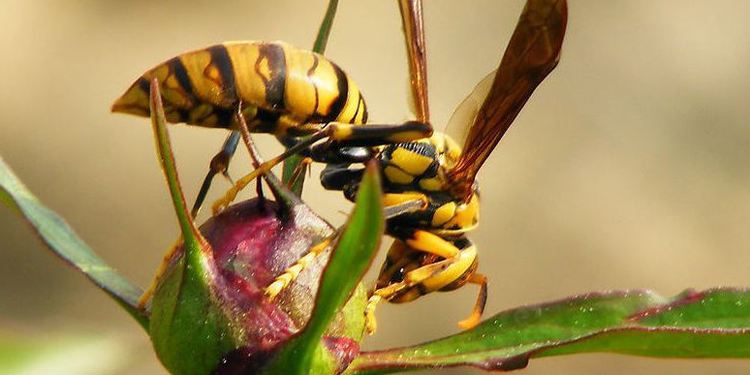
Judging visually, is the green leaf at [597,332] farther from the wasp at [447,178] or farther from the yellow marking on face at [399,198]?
the yellow marking on face at [399,198]

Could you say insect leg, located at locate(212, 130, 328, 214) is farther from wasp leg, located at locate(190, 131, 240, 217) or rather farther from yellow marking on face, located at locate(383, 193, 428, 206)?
yellow marking on face, located at locate(383, 193, 428, 206)

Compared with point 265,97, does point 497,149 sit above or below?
below

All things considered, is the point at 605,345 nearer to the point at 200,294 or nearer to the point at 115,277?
the point at 200,294

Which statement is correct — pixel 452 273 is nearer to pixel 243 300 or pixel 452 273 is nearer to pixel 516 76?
pixel 516 76

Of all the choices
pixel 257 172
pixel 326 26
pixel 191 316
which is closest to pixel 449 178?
pixel 326 26

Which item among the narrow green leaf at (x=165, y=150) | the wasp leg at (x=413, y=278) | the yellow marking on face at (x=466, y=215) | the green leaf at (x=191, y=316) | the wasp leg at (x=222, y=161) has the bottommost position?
the wasp leg at (x=413, y=278)

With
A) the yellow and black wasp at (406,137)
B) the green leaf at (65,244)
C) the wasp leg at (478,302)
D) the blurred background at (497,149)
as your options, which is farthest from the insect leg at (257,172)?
the blurred background at (497,149)

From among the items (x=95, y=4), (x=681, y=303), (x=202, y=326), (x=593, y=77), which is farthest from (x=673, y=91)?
(x=202, y=326)
